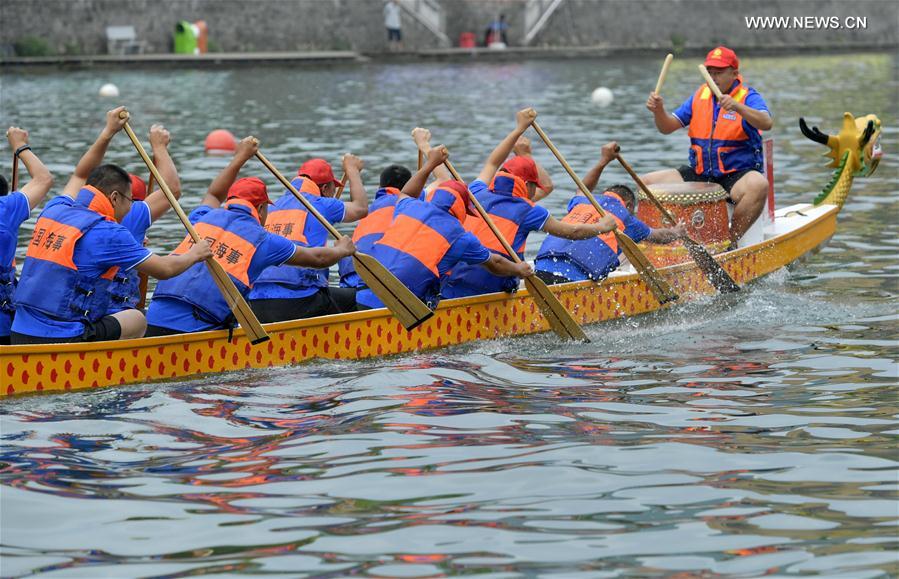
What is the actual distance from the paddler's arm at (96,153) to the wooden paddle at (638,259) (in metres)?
3.90

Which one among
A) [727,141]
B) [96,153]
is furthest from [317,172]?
[727,141]

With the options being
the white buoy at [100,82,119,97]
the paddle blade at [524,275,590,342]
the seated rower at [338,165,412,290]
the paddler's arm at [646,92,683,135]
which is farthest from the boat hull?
the white buoy at [100,82,119,97]

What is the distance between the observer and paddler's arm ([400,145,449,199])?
1132 centimetres

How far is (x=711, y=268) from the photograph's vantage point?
44.2 ft

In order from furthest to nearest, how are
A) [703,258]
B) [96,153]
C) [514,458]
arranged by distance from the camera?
[703,258]
[96,153]
[514,458]

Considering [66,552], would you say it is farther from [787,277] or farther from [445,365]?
[787,277]

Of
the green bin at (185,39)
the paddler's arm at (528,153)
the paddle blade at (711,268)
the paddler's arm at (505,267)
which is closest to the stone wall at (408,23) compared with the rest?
the green bin at (185,39)

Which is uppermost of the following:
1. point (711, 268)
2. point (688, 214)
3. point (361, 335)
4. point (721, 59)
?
point (721, 59)

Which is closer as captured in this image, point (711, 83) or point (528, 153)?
point (528, 153)

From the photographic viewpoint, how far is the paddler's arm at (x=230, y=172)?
10383mm

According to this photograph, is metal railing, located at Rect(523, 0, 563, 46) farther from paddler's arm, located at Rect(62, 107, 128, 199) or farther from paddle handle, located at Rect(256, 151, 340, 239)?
paddler's arm, located at Rect(62, 107, 128, 199)

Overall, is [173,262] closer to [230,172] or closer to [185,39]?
[230,172]

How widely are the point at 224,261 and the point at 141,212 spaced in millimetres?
678

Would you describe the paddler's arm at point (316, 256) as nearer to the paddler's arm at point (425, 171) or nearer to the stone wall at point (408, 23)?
the paddler's arm at point (425, 171)
